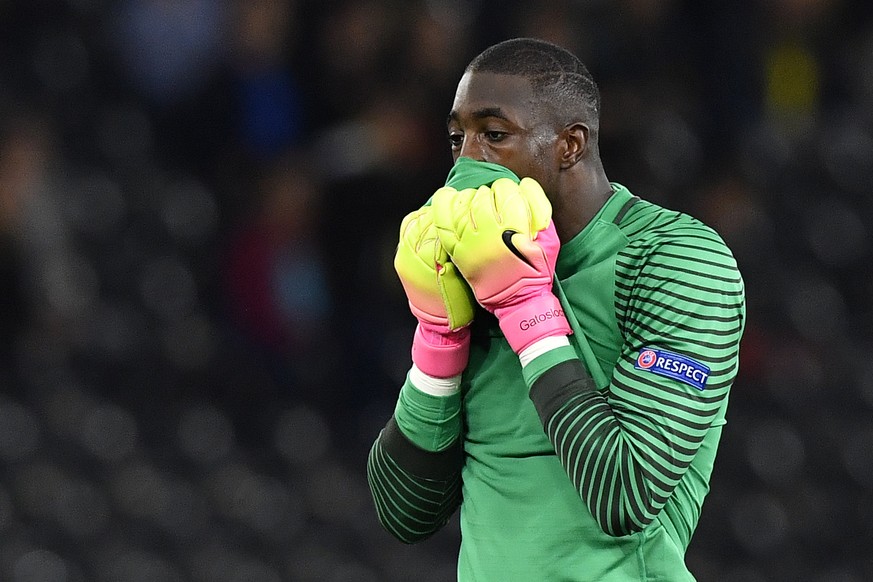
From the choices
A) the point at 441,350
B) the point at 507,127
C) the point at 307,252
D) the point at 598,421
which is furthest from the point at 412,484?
the point at 307,252

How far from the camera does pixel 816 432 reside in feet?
9.82

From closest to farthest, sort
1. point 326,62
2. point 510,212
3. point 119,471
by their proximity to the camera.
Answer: point 510,212 < point 119,471 < point 326,62

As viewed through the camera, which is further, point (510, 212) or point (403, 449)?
point (403, 449)

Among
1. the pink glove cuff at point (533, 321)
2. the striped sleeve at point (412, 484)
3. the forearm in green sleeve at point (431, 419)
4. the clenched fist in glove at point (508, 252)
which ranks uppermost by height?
the clenched fist in glove at point (508, 252)

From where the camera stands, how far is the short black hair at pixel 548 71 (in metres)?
1.23

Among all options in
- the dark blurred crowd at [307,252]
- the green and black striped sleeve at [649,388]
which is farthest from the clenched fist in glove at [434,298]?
the dark blurred crowd at [307,252]

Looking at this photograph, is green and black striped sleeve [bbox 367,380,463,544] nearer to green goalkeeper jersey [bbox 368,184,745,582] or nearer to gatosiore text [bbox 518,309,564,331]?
green goalkeeper jersey [bbox 368,184,745,582]

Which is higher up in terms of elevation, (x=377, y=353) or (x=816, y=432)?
(x=377, y=353)

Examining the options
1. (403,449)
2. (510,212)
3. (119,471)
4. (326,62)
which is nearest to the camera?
(510,212)

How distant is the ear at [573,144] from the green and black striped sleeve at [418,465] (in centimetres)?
27

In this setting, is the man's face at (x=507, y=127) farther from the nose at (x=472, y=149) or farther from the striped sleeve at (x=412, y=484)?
the striped sleeve at (x=412, y=484)

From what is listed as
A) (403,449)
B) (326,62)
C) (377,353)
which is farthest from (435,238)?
(326,62)

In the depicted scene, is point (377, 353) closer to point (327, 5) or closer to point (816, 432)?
point (327, 5)

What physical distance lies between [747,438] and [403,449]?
74.1 inches
